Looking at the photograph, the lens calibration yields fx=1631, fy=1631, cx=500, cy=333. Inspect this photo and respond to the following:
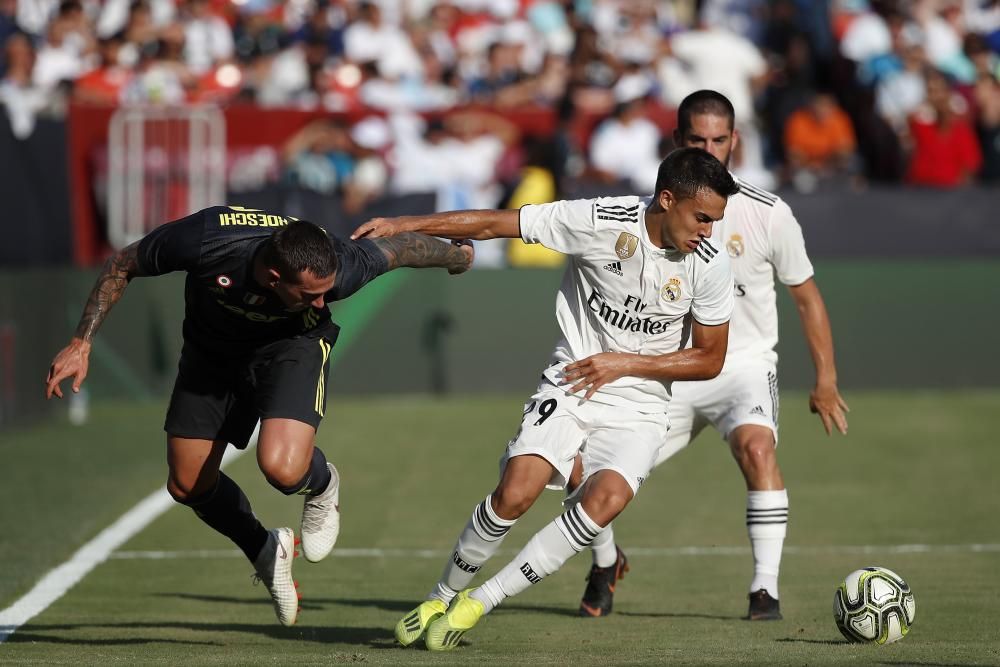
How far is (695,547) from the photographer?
32.5ft

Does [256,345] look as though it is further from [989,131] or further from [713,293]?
[989,131]

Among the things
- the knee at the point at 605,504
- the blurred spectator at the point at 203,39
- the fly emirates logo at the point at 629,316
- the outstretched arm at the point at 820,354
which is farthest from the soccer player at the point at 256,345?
the blurred spectator at the point at 203,39

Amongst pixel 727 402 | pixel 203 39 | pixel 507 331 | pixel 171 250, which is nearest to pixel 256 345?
pixel 171 250

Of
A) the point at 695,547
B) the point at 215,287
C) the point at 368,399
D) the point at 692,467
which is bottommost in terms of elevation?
the point at 368,399

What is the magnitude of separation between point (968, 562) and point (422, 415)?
26.8ft

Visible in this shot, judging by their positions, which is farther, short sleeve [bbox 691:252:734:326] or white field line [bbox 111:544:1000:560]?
white field line [bbox 111:544:1000:560]

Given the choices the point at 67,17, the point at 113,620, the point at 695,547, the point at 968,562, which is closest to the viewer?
the point at 113,620

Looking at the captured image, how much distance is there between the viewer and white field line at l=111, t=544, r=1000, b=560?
9633 millimetres

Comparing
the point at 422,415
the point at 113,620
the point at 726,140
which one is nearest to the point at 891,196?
the point at 422,415

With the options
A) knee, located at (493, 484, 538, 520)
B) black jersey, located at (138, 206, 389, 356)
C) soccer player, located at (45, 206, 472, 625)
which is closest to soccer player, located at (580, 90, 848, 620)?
knee, located at (493, 484, 538, 520)

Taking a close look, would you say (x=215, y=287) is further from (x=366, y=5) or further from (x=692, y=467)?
(x=366, y=5)

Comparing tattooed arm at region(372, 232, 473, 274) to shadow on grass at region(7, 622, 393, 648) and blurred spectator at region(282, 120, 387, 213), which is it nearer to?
shadow on grass at region(7, 622, 393, 648)

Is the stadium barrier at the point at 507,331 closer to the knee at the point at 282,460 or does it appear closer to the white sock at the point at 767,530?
the white sock at the point at 767,530

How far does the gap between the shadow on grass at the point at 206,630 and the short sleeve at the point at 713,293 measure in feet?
6.49
